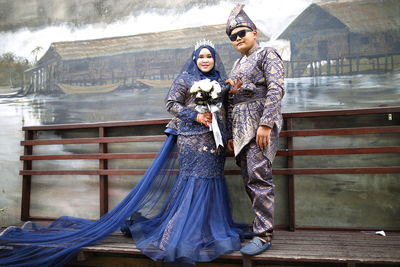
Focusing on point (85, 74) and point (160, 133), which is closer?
point (160, 133)

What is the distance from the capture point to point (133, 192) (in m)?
2.62

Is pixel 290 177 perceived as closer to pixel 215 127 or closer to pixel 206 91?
pixel 215 127

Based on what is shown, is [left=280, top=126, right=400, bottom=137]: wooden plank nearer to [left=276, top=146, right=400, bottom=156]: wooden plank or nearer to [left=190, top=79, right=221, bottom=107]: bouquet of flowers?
[left=276, top=146, right=400, bottom=156]: wooden plank

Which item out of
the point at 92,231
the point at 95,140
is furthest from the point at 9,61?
the point at 92,231

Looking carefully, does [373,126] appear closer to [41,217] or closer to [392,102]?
[392,102]

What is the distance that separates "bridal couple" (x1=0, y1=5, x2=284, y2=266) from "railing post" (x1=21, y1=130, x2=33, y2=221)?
0.89 meters

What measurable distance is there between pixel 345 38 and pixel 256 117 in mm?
1309

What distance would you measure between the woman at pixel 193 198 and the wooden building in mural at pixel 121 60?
78cm

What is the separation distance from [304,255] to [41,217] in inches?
114

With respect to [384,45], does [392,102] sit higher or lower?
lower

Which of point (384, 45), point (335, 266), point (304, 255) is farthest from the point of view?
point (384, 45)

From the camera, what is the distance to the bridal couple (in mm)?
2184

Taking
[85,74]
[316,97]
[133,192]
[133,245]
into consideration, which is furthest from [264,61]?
[85,74]

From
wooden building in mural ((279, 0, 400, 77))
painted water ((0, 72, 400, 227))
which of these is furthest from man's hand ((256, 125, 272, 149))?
wooden building in mural ((279, 0, 400, 77))
